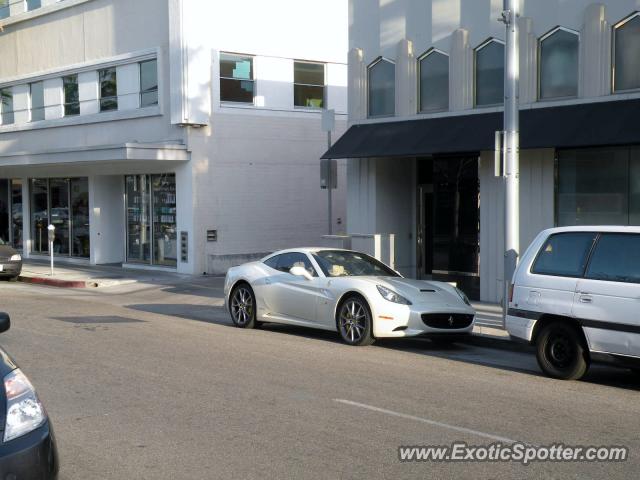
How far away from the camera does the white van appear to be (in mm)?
9188

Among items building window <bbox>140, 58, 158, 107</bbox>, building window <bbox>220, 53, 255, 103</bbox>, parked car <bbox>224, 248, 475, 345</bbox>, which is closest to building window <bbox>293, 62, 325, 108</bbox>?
building window <bbox>220, 53, 255, 103</bbox>

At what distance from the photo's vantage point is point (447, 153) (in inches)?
700

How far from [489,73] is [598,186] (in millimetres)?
3415

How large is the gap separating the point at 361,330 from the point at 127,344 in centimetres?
338

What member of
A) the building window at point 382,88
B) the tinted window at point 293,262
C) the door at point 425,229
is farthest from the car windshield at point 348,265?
the door at point 425,229

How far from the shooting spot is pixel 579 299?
378 inches

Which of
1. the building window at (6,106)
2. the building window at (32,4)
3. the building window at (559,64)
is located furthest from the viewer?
the building window at (6,106)

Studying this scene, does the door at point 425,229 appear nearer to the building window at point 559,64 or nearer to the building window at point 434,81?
the building window at point 434,81

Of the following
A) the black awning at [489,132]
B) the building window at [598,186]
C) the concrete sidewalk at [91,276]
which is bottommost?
the concrete sidewalk at [91,276]

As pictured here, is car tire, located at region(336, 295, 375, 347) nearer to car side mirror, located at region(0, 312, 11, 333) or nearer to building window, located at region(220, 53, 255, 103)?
car side mirror, located at region(0, 312, 11, 333)

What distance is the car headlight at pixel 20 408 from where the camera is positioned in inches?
184

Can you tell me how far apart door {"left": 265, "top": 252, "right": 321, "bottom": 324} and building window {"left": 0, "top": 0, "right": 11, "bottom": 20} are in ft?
72.2

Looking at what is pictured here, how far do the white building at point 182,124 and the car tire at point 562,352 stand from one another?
15320 mm

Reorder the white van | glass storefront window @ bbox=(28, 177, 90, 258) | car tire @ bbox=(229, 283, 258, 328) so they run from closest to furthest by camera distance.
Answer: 1. the white van
2. car tire @ bbox=(229, 283, 258, 328)
3. glass storefront window @ bbox=(28, 177, 90, 258)
